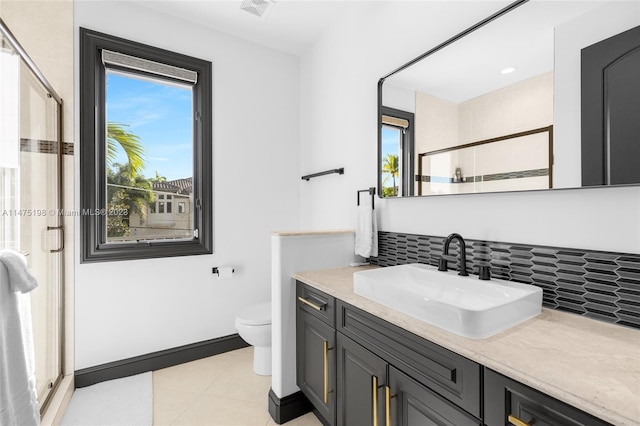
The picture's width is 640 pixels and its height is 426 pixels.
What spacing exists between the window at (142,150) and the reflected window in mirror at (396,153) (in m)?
1.40

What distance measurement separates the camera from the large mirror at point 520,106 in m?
1.00

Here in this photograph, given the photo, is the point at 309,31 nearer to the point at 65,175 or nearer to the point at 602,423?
the point at 65,175

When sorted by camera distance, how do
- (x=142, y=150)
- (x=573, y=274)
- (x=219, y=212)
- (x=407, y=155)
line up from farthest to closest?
(x=219, y=212) → (x=142, y=150) → (x=407, y=155) → (x=573, y=274)

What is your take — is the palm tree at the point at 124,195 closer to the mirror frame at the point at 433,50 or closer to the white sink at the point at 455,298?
the mirror frame at the point at 433,50

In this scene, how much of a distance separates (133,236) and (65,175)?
0.57 meters

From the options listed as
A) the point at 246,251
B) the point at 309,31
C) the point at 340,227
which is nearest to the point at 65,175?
the point at 246,251

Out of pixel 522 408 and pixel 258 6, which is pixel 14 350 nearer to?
pixel 522 408

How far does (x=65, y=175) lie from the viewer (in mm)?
1979

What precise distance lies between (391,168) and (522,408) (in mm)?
1330

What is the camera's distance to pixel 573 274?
3.55 feet

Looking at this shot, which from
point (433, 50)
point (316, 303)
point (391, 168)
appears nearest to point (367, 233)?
point (391, 168)

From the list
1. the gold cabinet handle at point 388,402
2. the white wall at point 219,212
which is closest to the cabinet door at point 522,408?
the gold cabinet handle at point 388,402

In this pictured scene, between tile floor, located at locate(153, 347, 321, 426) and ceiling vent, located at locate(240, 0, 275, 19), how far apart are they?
2627 mm

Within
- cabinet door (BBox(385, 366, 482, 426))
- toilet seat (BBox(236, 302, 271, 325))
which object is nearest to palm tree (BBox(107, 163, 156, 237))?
toilet seat (BBox(236, 302, 271, 325))
